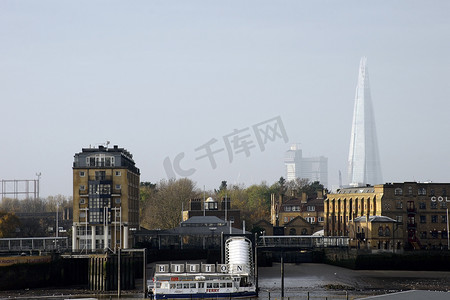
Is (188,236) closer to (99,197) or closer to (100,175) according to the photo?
(99,197)

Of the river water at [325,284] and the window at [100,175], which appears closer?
the river water at [325,284]

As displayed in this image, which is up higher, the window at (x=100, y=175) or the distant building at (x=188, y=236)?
the window at (x=100, y=175)

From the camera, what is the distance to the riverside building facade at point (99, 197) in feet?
477

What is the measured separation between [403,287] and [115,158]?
58299mm

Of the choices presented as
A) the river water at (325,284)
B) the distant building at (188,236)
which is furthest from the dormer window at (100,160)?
the river water at (325,284)

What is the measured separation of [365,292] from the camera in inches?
4060

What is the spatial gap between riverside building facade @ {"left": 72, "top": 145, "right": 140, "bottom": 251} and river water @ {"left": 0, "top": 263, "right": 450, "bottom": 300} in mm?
25218

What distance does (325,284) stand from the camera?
115438 millimetres

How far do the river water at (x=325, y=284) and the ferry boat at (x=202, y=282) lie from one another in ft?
9.67

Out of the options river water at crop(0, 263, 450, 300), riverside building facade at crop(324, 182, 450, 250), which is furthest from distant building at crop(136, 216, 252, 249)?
riverside building facade at crop(324, 182, 450, 250)

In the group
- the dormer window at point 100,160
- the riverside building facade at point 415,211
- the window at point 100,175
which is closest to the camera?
the window at point 100,175

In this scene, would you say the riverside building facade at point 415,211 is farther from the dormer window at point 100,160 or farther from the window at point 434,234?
the dormer window at point 100,160

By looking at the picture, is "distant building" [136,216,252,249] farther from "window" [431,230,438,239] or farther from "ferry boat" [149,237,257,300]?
"ferry boat" [149,237,257,300]

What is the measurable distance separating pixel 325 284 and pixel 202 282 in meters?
23.6
